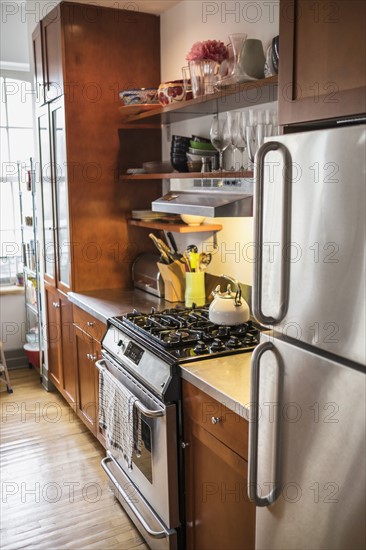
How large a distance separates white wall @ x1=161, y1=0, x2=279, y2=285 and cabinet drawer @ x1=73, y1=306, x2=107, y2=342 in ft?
2.20

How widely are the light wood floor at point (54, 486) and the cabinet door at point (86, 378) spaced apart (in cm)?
18

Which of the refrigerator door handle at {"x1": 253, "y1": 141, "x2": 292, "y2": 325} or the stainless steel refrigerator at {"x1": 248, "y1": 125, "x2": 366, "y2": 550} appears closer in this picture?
the stainless steel refrigerator at {"x1": 248, "y1": 125, "x2": 366, "y2": 550}

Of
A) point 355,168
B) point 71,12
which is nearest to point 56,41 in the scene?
point 71,12

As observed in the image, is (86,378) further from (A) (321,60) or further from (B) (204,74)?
(A) (321,60)

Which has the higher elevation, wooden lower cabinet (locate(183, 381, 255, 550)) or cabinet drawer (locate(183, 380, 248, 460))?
cabinet drawer (locate(183, 380, 248, 460))

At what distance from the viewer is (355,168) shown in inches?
41.1

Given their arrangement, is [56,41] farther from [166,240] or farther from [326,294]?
[326,294]

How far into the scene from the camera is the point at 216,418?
1715 mm

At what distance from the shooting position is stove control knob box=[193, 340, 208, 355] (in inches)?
79.1

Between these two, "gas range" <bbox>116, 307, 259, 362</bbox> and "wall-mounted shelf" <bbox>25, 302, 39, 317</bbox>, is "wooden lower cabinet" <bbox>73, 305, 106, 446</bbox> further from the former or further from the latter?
"wall-mounted shelf" <bbox>25, 302, 39, 317</bbox>

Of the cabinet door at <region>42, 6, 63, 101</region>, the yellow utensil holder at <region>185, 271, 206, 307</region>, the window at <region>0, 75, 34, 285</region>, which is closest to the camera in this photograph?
the yellow utensil holder at <region>185, 271, 206, 307</region>

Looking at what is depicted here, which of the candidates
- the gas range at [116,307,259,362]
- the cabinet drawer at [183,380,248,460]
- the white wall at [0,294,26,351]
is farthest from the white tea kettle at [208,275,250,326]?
the white wall at [0,294,26,351]

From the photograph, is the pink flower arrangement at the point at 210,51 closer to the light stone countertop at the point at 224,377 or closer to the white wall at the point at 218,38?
the white wall at the point at 218,38

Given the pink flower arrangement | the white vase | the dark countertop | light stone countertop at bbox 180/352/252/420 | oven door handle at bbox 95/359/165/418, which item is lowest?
oven door handle at bbox 95/359/165/418
